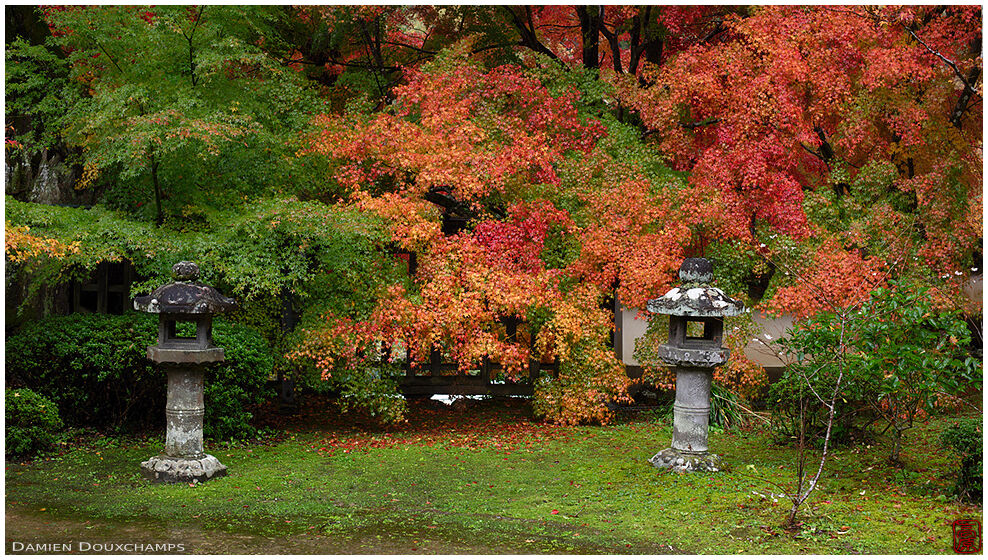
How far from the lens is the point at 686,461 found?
969 centimetres

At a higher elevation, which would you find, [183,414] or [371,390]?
[183,414]

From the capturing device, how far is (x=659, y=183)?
13.1 meters

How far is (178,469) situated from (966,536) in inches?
285

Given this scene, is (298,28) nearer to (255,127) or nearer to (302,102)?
(302,102)

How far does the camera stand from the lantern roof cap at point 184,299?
8859 mm

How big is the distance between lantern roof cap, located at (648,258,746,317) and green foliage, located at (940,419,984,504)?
96.1 inches

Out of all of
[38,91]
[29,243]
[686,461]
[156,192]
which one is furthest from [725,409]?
[38,91]

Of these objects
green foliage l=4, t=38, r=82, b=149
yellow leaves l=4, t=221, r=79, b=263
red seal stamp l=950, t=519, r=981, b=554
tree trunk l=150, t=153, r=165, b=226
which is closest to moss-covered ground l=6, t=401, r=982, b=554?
red seal stamp l=950, t=519, r=981, b=554

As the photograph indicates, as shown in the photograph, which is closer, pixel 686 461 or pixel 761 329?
pixel 686 461

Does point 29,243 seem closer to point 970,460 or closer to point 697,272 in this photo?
point 697,272

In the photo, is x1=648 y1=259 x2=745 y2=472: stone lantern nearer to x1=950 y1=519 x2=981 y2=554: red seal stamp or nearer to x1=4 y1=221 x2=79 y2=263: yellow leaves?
x1=950 y1=519 x2=981 y2=554: red seal stamp

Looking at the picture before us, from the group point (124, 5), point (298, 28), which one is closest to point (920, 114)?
point (298, 28)

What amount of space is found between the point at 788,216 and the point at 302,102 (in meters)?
7.47

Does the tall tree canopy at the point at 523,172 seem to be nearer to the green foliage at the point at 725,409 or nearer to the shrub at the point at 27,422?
the green foliage at the point at 725,409
